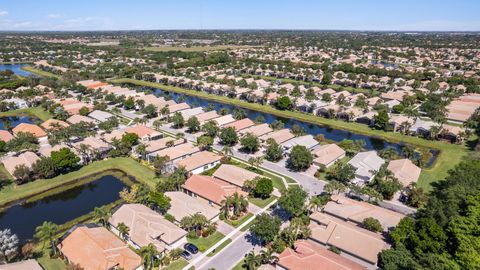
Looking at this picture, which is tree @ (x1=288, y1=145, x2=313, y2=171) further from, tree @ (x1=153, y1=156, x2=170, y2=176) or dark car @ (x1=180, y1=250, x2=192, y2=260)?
dark car @ (x1=180, y1=250, x2=192, y2=260)

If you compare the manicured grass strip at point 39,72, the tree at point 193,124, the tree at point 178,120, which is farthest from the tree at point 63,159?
the manicured grass strip at point 39,72

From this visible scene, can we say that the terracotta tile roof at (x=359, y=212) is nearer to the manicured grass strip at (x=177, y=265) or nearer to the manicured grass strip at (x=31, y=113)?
the manicured grass strip at (x=177, y=265)

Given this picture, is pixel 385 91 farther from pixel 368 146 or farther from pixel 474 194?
pixel 474 194

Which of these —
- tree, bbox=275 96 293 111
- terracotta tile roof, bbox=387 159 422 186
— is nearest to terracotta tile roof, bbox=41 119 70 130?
tree, bbox=275 96 293 111

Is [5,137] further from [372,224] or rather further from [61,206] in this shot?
[372,224]

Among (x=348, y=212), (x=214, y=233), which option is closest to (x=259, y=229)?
(x=214, y=233)
